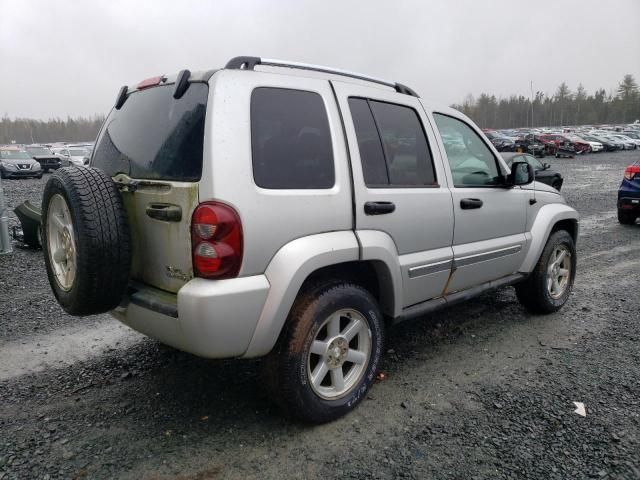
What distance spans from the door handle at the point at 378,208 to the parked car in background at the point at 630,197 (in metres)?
8.41

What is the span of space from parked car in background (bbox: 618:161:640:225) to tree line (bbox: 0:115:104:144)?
108572 millimetres

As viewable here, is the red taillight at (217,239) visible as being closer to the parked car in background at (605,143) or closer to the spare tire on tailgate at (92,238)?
the spare tire on tailgate at (92,238)

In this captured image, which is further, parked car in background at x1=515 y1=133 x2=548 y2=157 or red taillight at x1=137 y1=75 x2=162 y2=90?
parked car in background at x1=515 y1=133 x2=548 y2=157

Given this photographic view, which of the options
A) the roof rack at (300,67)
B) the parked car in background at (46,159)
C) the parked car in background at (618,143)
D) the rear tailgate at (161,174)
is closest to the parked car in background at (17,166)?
the parked car in background at (46,159)

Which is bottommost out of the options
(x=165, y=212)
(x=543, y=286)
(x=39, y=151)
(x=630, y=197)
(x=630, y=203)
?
(x=543, y=286)

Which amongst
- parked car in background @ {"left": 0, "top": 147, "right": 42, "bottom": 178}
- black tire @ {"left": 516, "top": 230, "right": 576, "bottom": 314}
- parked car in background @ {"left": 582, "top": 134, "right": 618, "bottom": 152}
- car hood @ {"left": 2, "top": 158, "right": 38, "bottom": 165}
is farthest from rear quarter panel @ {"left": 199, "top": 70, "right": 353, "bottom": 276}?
parked car in background @ {"left": 582, "top": 134, "right": 618, "bottom": 152}

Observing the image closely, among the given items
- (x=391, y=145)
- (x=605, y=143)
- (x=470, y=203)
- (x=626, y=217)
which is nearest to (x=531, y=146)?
(x=605, y=143)

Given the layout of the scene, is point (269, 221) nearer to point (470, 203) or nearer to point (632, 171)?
point (470, 203)

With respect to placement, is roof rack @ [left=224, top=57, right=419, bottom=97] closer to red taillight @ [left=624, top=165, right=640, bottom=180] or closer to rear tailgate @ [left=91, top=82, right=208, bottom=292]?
rear tailgate @ [left=91, top=82, right=208, bottom=292]

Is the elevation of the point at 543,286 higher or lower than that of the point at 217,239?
lower

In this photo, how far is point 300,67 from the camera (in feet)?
9.61

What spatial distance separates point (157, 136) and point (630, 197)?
9.66 meters

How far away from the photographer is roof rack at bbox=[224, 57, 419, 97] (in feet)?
8.70

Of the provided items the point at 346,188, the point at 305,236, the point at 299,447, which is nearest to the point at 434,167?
the point at 346,188
